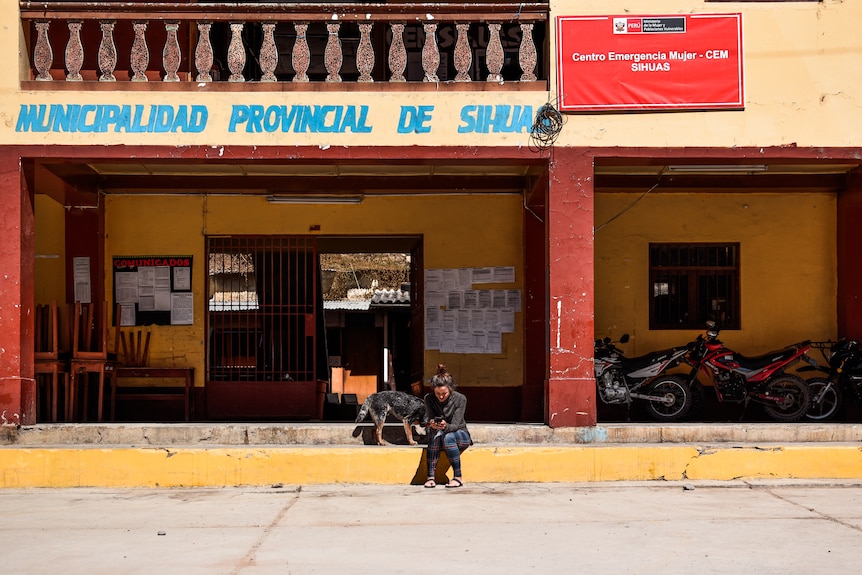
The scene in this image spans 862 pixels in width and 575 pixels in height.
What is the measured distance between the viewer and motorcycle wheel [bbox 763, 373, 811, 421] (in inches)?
424

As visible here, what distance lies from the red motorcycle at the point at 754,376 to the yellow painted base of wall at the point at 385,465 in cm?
195

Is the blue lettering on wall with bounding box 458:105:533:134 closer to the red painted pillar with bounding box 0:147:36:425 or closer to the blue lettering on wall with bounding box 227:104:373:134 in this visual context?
the blue lettering on wall with bounding box 227:104:373:134

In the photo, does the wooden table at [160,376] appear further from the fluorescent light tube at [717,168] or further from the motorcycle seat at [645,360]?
the fluorescent light tube at [717,168]

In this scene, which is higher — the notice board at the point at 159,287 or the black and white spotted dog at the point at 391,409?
the notice board at the point at 159,287

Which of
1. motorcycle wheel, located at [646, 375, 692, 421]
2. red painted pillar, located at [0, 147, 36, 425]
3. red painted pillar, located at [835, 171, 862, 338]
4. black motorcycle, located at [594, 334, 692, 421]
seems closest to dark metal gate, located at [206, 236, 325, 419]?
red painted pillar, located at [0, 147, 36, 425]

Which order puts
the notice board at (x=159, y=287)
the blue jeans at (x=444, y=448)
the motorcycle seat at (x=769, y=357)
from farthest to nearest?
the notice board at (x=159, y=287), the motorcycle seat at (x=769, y=357), the blue jeans at (x=444, y=448)

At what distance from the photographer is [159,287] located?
11.8 meters

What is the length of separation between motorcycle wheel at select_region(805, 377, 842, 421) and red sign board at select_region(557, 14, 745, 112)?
3.43 meters

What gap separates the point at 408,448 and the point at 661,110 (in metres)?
3.83

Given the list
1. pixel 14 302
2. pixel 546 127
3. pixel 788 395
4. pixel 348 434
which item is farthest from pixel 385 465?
pixel 788 395

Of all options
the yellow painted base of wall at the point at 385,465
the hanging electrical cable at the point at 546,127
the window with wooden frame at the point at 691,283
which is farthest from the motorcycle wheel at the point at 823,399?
the hanging electrical cable at the point at 546,127

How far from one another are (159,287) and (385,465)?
441cm

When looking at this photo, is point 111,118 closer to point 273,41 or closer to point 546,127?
point 273,41

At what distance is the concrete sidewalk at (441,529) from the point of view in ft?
19.5
